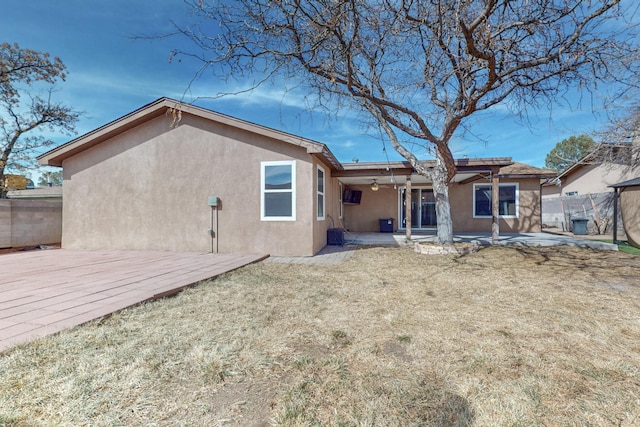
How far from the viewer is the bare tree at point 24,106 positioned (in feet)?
45.8

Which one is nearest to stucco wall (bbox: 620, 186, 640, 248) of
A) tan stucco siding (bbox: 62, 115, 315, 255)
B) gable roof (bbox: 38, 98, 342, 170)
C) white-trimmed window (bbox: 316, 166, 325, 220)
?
gable roof (bbox: 38, 98, 342, 170)

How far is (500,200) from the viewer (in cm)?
1267

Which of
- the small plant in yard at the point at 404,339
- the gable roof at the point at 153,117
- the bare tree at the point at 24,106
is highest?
the bare tree at the point at 24,106

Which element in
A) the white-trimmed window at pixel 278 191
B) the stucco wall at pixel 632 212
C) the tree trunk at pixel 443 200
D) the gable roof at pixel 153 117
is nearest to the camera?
the gable roof at pixel 153 117

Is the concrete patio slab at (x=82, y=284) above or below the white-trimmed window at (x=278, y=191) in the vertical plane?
below

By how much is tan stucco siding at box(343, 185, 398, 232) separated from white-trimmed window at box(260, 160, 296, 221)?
667cm

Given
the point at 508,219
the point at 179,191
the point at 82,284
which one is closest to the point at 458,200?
the point at 508,219

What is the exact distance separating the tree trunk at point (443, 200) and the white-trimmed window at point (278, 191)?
4114 mm

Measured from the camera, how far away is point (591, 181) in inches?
594

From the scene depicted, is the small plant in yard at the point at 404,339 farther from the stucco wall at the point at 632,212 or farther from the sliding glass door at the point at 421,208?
the sliding glass door at the point at 421,208

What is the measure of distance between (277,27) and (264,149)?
137 inches

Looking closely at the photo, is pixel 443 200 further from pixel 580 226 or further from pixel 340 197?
pixel 580 226

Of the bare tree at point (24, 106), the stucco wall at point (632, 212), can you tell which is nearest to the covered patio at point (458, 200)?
the stucco wall at point (632, 212)

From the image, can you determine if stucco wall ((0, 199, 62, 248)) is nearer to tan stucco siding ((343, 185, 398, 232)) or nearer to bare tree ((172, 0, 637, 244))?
bare tree ((172, 0, 637, 244))
